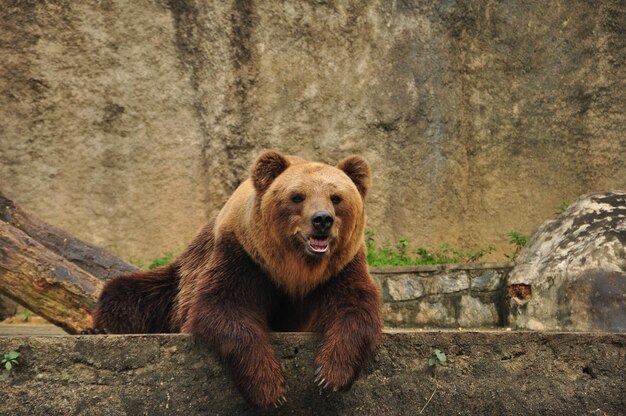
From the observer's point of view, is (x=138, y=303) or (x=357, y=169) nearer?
(x=357, y=169)

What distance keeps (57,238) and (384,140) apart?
4380mm

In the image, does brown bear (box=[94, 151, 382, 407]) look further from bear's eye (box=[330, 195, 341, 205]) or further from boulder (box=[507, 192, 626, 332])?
boulder (box=[507, 192, 626, 332])

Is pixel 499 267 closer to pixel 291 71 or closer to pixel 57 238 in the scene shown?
pixel 291 71

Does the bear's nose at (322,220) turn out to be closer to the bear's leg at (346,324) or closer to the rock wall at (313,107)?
the bear's leg at (346,324)

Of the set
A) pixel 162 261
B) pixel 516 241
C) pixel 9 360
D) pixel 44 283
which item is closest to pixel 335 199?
pixel 9 360

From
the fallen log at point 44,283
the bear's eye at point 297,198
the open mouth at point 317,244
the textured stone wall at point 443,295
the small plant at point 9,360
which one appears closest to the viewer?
the small plant at point 9,360

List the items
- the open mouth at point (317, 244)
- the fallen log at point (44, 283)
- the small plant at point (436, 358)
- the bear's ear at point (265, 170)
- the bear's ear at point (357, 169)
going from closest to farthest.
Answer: the small plant at point (436, 358)
the open mouth at point (317, 244)
the bear's ear at point (265, 170)
the bear's ear at point (357, 169)
the fallen log at point (44, 283)

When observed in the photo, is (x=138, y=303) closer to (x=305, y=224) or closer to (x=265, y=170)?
(x=265, y=170)

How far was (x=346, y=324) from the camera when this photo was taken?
3.72 metres

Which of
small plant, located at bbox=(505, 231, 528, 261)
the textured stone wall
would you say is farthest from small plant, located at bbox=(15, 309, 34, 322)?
small plant, located at bbox=(505, 231, 528, 261)

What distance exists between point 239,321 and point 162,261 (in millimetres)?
5602

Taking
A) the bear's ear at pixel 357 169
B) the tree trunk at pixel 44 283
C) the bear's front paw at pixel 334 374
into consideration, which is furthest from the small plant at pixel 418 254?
the bear's front paw at pixel 334 374

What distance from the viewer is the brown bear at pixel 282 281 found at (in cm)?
356

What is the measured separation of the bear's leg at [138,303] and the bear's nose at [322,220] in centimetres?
127
